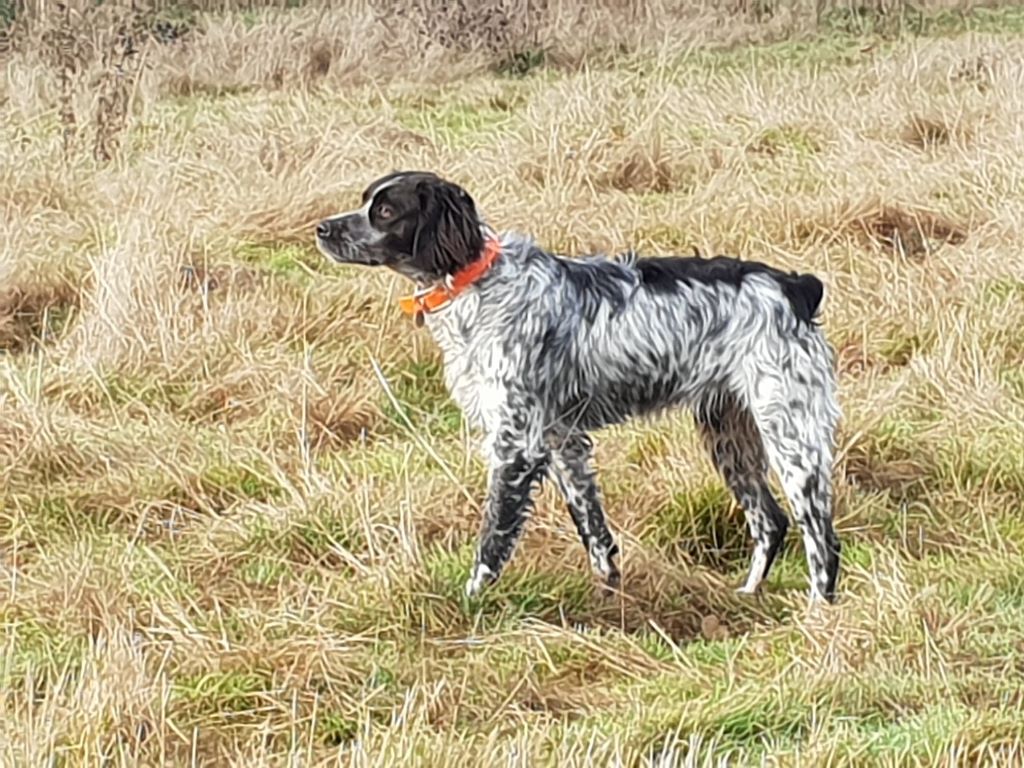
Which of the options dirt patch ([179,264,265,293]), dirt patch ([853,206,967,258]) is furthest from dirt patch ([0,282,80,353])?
dirt patch ([853,206,967,258])

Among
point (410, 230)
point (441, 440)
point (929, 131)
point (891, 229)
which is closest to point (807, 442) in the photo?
point (410, 230)

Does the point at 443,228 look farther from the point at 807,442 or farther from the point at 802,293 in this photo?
the point at 807,442

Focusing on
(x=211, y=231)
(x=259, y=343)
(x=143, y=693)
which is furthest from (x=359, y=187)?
(x=143, y=693)

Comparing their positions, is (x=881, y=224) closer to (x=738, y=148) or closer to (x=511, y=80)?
(x=738, y=148)

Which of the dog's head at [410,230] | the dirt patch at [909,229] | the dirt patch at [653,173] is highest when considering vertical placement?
the dog's head at [410,230]

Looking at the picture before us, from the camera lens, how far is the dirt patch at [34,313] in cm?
720

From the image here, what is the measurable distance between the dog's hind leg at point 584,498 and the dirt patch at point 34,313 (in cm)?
263

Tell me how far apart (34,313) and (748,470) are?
127 inches

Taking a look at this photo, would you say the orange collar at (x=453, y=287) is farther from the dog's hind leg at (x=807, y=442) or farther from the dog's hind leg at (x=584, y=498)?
the dog's hind leg at (x=807, y=442)

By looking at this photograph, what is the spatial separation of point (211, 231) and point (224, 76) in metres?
3.98

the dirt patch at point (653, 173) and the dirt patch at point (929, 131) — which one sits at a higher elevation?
Result: the dirt patch at point (653, 173)

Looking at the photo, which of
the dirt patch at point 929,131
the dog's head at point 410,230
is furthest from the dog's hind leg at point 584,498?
the dirt patch at point 929,131

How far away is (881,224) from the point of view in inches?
322

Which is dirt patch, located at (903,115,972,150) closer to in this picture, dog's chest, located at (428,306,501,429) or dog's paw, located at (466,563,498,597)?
dog's chest, located at (428,306,501,429)
